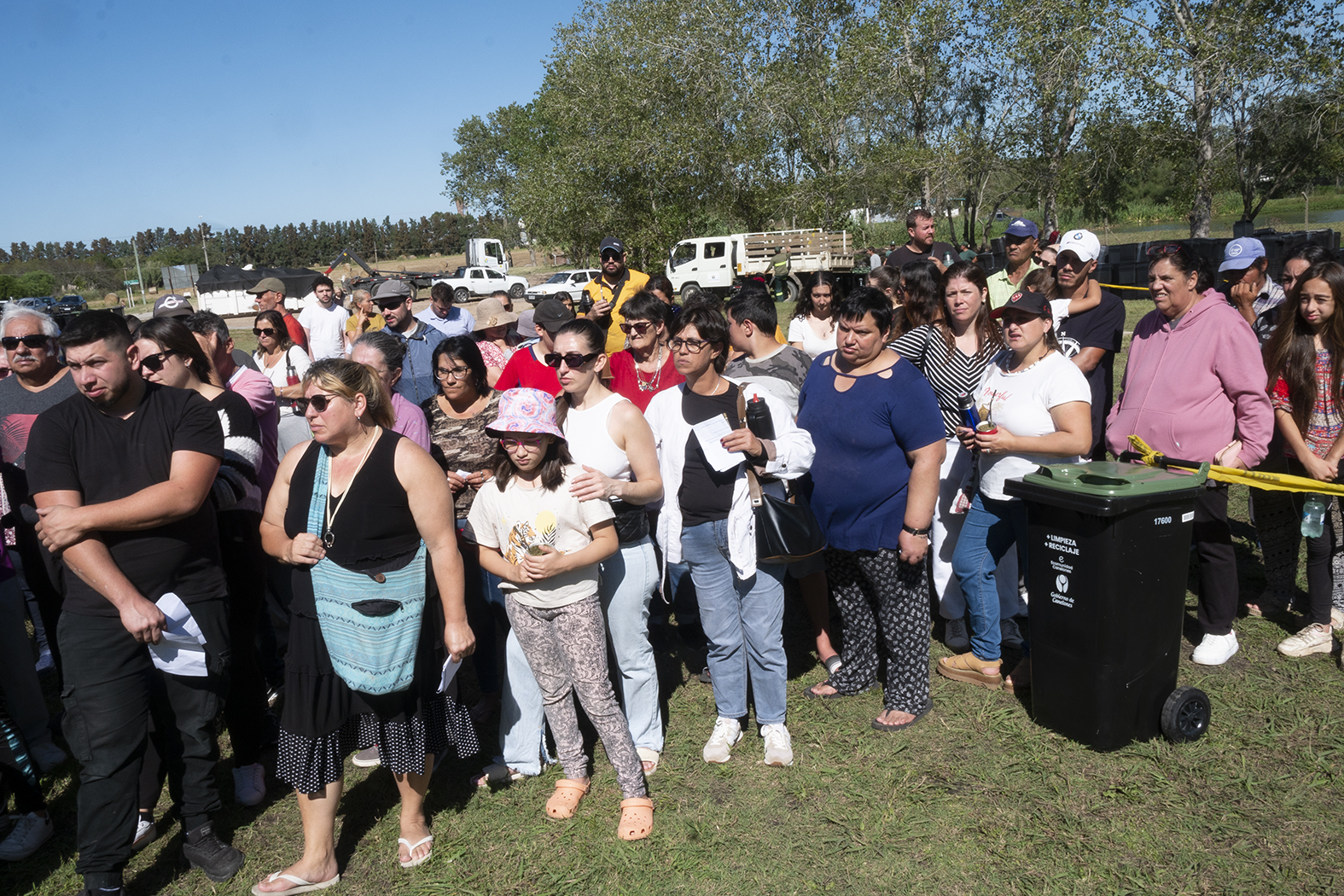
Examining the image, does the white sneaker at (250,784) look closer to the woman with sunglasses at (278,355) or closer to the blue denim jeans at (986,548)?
the woman with sunglasses at (278,355)

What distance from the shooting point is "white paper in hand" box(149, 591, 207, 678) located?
9.27ft

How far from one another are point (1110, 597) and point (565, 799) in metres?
2.27

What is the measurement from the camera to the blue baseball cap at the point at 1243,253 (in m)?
4.90

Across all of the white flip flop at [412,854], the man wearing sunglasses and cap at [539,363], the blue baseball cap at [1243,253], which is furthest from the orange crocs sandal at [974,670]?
the blue baseball cap at [1243,253]

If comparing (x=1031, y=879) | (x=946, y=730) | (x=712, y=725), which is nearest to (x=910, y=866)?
(x=1031, y=879)

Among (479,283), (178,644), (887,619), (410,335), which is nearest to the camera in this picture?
(178,644)

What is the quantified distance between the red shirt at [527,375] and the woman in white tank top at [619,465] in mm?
990

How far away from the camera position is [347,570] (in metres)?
2.76

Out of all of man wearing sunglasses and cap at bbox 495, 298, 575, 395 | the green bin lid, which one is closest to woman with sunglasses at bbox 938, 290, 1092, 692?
the green bin lid

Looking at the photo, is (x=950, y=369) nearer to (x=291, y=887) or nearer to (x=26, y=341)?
(x=291, y=887)

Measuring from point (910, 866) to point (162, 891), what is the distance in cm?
272

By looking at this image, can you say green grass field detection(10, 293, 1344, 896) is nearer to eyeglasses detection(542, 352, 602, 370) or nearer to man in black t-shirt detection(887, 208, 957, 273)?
eyeglasses detection(542, 352, 602, 370)

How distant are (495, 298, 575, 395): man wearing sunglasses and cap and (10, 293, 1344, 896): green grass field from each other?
74.5 inches

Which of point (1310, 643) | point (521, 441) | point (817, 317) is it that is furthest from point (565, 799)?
point (1310, 643)
